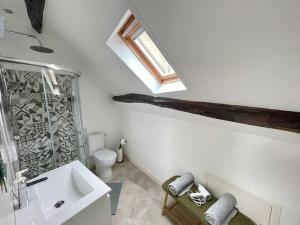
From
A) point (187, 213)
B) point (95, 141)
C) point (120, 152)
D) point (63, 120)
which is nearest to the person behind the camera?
point (187, 213)

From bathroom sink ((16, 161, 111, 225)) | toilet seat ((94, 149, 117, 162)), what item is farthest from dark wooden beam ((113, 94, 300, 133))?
toilet seat ((94, 149, 117, 162))

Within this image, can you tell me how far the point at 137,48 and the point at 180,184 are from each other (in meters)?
1.69

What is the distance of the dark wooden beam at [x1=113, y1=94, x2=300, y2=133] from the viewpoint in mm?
880

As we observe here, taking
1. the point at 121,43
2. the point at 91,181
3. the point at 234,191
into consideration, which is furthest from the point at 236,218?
the point at 121,43

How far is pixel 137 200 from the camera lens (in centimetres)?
200

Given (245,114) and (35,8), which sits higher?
(35,8)

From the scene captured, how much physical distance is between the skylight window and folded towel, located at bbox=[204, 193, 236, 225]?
1190mm

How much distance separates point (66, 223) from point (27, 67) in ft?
6.07

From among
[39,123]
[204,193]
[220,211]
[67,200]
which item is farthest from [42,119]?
[220,211]

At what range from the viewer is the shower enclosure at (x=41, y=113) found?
1697 millimetres

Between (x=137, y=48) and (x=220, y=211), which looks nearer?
(x=220, y=211)

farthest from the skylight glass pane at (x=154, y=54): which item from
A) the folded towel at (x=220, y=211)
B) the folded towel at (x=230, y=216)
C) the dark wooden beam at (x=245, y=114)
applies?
the folded towel at (x=230, y=216)

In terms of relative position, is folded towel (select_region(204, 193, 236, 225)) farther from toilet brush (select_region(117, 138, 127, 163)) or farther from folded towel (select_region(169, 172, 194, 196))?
toilet brush (select_region(117, 138, 127, 163))

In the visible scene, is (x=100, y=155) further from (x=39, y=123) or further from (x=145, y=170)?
(x=39, y=123)
